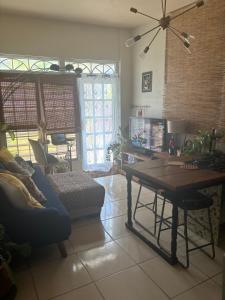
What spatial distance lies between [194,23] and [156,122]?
1639 mm

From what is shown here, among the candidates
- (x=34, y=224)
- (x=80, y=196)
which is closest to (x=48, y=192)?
(x=80, y=196)

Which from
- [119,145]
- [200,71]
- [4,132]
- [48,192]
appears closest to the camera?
[48,192]

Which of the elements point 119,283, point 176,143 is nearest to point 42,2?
point 176,143

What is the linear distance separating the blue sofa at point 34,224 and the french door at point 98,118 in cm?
298

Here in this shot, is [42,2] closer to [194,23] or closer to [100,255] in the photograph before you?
[194,23]

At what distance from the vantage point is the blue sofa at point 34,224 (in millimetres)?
2148

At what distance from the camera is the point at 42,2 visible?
3547mm

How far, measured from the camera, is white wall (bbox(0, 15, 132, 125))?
4168 mm

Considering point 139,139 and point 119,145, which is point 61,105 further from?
point 139,139

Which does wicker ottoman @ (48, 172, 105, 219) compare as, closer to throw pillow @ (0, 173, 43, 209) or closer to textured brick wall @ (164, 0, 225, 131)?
throw pillow @ (0, 173, 43, 209)

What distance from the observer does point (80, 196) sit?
3.06 meters

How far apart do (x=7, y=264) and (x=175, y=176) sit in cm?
167

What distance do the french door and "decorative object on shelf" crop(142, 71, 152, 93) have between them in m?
0.67

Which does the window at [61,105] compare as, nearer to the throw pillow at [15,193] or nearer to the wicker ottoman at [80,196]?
the wicker ottoman at [80,196]
